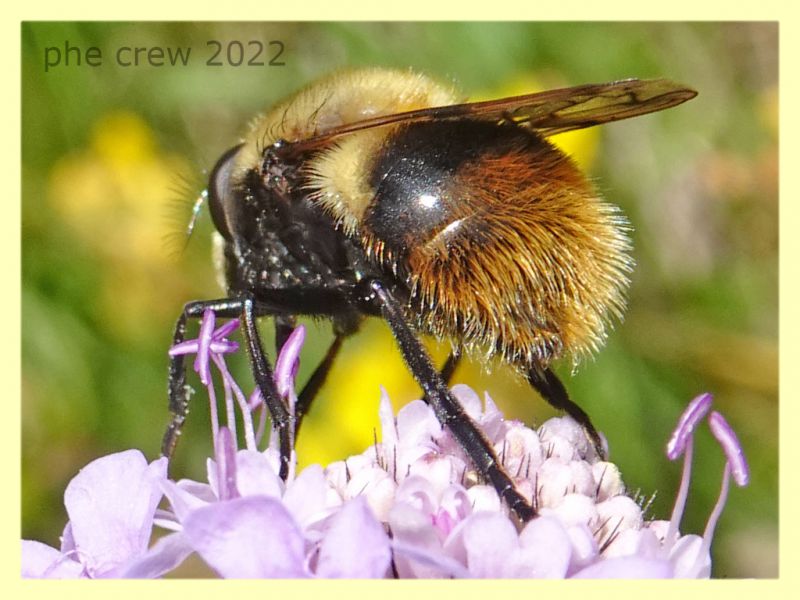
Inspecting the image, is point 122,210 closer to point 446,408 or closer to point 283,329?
point 283,329

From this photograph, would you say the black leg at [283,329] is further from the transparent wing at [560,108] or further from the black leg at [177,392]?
the transparent wing at [560,108]

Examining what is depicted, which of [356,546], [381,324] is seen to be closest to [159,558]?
[356,546]

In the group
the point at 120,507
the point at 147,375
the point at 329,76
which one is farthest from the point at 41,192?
the point at 120,507

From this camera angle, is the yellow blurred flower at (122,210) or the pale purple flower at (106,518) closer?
the pale purple flower at (106,518)

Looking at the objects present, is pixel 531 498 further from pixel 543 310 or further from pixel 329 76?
pixel 329 76

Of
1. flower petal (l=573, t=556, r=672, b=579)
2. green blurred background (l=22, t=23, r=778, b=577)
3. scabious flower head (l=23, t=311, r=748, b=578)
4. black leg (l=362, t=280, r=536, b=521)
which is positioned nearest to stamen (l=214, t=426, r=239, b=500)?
scabious flower head (l=23, t=311, r=748, b=578)

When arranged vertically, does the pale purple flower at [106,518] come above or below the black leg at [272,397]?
below

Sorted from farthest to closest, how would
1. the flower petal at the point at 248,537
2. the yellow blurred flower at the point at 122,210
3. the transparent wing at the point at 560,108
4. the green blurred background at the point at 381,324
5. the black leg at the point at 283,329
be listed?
1. the yellow blurred flower at the point at 122,210
2. the green blurred background at the point at 381,324
3. the black leg at the point at 283,329
4. the transparent wing at the point at 560,108
5. the flower petal at the point at 248,537

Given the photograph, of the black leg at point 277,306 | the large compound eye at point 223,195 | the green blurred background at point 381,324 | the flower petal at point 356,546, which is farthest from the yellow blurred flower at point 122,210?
the flower petal at point 356,546
